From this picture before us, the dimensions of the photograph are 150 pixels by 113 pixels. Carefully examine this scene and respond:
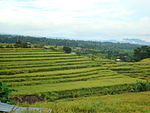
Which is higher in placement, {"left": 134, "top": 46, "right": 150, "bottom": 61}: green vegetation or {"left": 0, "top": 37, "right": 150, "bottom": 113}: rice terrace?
{"left": 134, "top": 46, "right": 150, "bottom": 61}: green vegetation

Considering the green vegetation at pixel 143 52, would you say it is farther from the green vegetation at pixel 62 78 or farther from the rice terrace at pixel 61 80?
the rice terrace at pixel 61 80

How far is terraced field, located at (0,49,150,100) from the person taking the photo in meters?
19.3

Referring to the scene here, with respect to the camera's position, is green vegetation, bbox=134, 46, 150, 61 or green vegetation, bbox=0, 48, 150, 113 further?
green vegetation, bbox=134, 46, 150, 61

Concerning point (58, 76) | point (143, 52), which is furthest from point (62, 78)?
point (143, 52)

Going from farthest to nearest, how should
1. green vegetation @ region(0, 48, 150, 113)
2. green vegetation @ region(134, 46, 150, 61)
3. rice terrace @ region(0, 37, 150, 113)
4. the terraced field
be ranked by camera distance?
1. green vegetation @ region(134, 46, 150, 61)
2. the terraced field
3. green vegetation @ region(0, 48, 150, 113)
4. rice terrace @ region(0, 37, 150, 113)

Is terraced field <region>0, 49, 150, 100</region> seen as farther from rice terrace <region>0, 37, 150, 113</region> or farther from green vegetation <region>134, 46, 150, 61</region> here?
green vegetation <region>134, 46, 150, 61</region>

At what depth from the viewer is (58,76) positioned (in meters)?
24.0

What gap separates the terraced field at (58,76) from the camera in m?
19.3

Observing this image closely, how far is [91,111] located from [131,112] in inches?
43.8

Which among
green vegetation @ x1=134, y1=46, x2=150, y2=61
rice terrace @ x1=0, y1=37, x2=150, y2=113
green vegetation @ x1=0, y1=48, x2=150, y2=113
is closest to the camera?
rice terrace @ x1=0, y1=37, x2=150, y2=113

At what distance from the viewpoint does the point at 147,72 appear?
99.9 feet

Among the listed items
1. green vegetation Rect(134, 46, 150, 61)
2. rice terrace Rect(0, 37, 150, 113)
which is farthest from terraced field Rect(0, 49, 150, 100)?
green vegetation Rect(134, 46, 150, 61)

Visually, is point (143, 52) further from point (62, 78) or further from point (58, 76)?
point (58, 76)

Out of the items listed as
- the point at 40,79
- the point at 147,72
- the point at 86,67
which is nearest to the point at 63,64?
the point at 86,67
